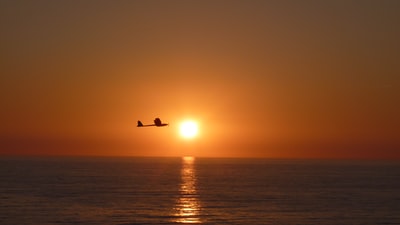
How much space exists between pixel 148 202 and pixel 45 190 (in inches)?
1325

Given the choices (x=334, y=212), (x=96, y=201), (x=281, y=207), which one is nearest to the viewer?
(x=334, y=212)

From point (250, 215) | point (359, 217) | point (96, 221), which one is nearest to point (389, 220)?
point (359, 217)

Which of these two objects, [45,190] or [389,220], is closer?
[389,220]

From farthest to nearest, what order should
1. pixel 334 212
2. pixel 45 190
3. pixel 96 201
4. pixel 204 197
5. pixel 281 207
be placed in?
pixel 45 190 < pixel 204 197 < pixel 96 201 < pixel 281 207 < pixel 334 212

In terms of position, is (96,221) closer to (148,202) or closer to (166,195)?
(148,202)

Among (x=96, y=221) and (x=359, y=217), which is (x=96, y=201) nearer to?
(x=96, y=221)

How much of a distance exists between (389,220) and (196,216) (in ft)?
78.2

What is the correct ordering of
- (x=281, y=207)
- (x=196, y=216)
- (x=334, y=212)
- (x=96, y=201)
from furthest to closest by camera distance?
(x=96, y=201)
(x=281, y=207)
(x=334, y=212)
(x=196, y=216)

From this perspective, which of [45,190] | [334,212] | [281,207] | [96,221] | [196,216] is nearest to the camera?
[96,221]

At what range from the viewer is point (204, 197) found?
11056 centimetres

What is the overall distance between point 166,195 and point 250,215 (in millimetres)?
35644

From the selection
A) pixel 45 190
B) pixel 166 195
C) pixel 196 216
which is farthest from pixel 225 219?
pixel 45 190

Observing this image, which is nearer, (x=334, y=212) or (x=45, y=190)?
(x=334, y=212)

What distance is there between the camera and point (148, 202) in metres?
98.4
